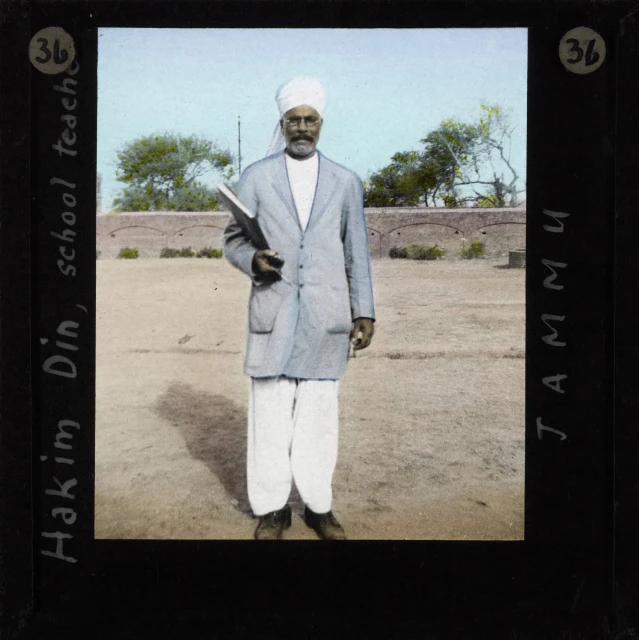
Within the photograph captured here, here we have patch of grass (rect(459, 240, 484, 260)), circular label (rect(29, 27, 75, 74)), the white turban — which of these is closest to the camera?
circular label (rect(29, 27, 75, 74))

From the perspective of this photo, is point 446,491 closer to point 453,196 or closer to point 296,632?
point 296,632

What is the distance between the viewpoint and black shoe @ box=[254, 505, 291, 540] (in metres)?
4.29

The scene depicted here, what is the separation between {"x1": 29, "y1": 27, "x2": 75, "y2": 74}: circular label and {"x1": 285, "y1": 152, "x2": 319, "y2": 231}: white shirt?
1.22 meters

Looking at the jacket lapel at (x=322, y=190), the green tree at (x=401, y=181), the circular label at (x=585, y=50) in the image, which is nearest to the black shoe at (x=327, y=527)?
the jacket lapel at (x=322, y=190)

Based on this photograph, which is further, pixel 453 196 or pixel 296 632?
pixel 453 196

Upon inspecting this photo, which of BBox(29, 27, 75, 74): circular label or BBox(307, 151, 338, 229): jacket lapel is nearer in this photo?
BBox(29, 27, 75, 74): circular label

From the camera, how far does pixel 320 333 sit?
172 inches

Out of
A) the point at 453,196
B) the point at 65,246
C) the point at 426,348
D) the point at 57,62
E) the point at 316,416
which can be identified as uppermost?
the point at 57,62

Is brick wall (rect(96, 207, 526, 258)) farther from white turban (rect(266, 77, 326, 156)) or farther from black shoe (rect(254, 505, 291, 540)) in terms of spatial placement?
black shoe (rect(254, 505, 291, 540))

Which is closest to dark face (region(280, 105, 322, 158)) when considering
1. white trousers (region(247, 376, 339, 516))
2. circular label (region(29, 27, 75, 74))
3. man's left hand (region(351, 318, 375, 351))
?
man's left hand (region(351, 318, 375, 351))

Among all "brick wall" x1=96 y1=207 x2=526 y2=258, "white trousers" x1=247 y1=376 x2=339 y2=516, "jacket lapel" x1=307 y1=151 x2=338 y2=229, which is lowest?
"white trousers" x1=247 y1=376 x2=339 y2=516

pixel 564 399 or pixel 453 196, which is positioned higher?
pixel 453 196

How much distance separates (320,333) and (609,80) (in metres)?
1.92
